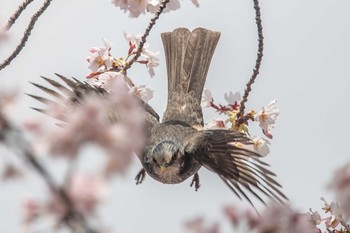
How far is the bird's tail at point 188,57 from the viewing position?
19.1 ft

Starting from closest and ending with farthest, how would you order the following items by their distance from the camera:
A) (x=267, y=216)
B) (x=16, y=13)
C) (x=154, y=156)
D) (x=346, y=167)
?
(x=267, y=216), (x=346, y=167), (x=16, y=13), (x=154, y=156)

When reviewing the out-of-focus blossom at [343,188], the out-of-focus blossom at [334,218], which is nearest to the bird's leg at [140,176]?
the out-of-focus blossom at [334,218]

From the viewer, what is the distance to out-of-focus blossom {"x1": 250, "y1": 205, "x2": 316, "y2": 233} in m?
1.12

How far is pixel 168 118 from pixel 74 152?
463 centimetres

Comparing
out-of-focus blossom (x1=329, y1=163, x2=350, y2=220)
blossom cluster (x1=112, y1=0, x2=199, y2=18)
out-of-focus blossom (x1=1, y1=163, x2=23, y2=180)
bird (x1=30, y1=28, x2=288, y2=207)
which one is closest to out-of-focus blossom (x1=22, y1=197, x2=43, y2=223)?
out-of-focus blossom (x1=1, y1=163, x2=23, y2=180)

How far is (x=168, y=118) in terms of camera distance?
5.54 meters

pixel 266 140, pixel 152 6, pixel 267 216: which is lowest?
pixel 266 140

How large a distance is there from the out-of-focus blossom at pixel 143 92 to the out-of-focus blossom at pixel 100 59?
260 millimetres

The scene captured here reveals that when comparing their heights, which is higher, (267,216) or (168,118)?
(267,216)

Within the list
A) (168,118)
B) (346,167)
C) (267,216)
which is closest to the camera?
(267,216)

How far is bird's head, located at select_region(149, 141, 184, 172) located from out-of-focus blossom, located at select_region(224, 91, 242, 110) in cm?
→ 53

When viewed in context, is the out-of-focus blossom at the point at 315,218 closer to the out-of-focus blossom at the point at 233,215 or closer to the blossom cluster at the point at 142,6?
the blossom cluster at the point at 142,6

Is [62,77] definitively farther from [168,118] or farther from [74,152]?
[74,152]

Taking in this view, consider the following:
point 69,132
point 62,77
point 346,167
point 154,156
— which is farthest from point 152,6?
point 69,132
